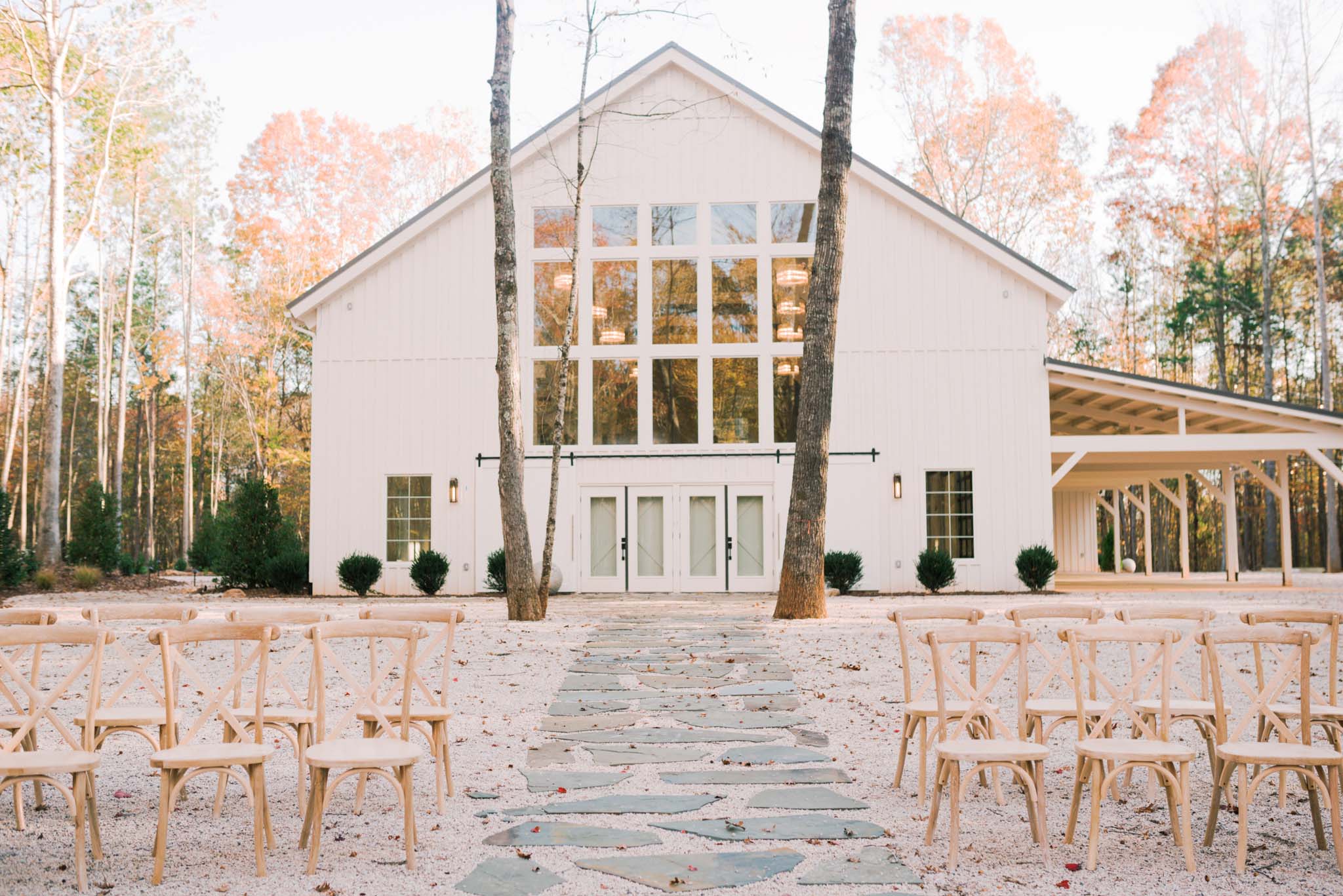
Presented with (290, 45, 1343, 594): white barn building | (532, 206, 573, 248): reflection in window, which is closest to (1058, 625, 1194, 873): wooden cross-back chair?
(290, 45, 1343, 594): white barn building

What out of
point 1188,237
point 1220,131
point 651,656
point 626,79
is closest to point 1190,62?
point 1220,131

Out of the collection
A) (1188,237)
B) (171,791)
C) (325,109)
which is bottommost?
(171,791)

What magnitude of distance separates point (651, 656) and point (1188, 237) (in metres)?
24.3

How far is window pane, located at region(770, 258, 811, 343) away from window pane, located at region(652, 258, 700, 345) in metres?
1.37

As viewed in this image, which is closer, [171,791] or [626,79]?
[171,791]

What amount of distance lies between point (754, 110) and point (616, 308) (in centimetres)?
416

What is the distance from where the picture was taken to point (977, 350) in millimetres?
19016

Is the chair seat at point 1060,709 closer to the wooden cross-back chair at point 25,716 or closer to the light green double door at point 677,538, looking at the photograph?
the wooden cross-back chair at point 25,716

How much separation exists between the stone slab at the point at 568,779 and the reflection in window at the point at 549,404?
43.4 ft

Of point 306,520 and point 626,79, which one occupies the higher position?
point 626,79

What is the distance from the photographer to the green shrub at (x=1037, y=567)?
59.4 ft

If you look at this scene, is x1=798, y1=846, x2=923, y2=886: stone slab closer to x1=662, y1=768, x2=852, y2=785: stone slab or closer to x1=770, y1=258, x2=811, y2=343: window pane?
x1=662, y1=768, x2=852, y2=785: stone slab

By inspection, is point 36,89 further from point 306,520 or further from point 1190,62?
point 1190,62

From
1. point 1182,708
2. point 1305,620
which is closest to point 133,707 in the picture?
point 1182,708
